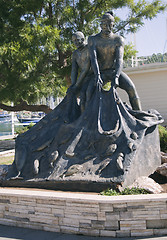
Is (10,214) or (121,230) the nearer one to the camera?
(121,230)

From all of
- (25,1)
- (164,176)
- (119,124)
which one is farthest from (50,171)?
(25,1)

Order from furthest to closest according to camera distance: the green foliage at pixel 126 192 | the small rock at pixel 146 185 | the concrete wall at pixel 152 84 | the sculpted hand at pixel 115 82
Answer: the concrete wall at pixel 152 84 → the sculpted hand at pixel 115 82 → the small rock at pixel 146 185 → the green foliage at pixel 126 192

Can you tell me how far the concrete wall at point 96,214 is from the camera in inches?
155

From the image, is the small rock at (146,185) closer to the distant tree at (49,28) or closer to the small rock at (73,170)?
the small rock at (73,170)

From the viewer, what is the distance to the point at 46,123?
636 centimetres

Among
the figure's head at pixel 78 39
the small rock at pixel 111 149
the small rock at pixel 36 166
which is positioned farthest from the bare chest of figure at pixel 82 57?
the small rock at pixel 36 166

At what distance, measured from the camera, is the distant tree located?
12070 mm

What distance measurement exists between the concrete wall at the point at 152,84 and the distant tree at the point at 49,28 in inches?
95.7

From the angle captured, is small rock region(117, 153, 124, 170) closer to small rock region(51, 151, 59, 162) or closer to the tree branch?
small rock region(51, 151, 59, 162)

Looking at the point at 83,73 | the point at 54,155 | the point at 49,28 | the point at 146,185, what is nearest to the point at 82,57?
the point at 83,73

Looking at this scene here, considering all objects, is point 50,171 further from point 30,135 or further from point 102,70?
point 102,70

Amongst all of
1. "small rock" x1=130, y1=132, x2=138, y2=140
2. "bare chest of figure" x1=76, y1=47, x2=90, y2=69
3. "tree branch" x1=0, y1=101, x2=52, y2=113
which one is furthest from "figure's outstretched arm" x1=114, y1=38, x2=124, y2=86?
"tree branch" x1=0, y1=101, x2=52, y2=113

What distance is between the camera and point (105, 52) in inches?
244

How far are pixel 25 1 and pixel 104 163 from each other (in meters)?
9.82
